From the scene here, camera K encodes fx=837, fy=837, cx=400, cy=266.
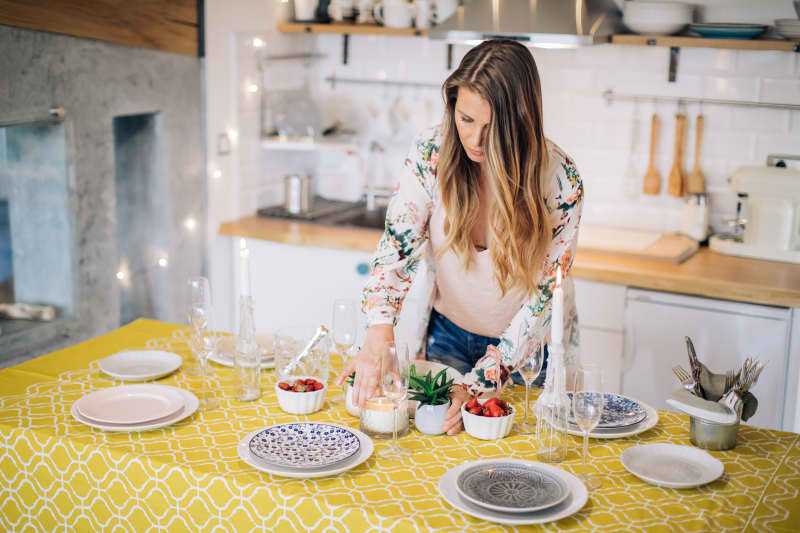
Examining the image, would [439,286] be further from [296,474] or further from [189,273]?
[189,273]

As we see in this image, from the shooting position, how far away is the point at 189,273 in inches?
136

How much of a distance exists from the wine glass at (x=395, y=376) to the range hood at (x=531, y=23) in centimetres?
156

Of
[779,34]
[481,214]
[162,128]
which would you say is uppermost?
[779,34]

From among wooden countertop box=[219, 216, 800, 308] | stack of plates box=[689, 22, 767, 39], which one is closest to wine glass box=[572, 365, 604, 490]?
wooden countertop box=[219, 216, 800, 308]

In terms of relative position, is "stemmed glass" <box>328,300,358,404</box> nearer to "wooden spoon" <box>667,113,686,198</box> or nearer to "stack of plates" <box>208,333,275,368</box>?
"stack of plates" <box>208,333,275,368</box>

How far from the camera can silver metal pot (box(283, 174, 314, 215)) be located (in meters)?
3.68

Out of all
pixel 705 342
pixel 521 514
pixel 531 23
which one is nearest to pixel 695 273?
pixel 705 342

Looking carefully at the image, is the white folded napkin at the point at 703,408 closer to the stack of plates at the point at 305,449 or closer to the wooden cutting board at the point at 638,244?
the stack of plates at the point at 305,449

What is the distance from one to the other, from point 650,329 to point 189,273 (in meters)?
1.83

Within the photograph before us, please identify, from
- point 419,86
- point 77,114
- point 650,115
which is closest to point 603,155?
point 650,115

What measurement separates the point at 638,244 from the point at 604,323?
411 mm

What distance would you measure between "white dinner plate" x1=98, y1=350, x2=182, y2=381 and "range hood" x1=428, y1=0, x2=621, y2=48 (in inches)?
59.2

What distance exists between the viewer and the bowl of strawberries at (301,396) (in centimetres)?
184

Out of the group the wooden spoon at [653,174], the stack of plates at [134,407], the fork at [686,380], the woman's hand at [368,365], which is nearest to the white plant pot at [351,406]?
the woman's hand at [368,365]
